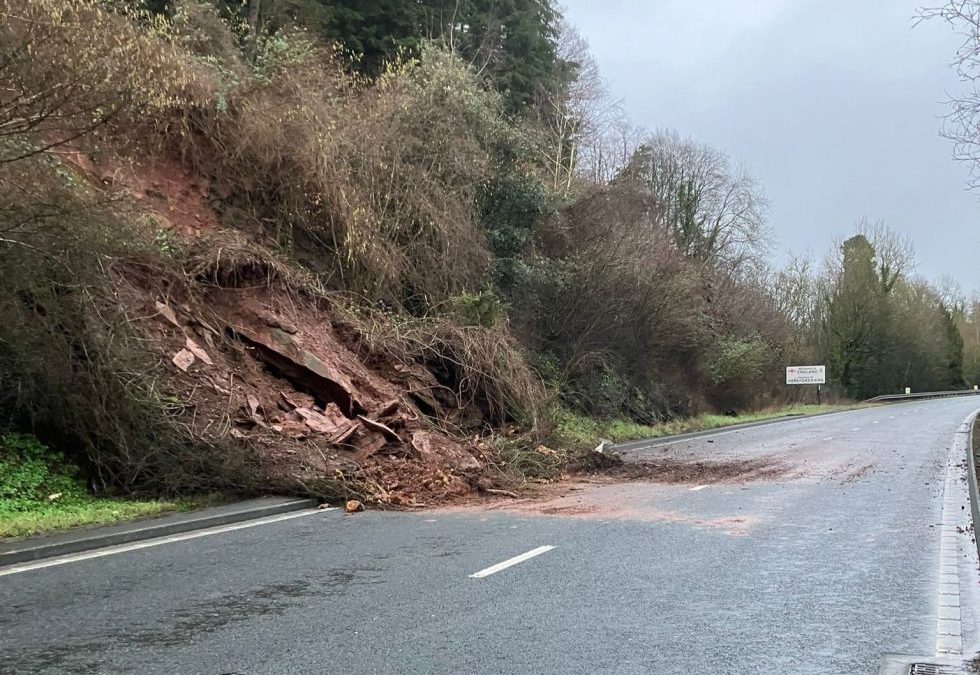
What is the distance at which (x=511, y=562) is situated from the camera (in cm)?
805

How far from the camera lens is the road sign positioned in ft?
162

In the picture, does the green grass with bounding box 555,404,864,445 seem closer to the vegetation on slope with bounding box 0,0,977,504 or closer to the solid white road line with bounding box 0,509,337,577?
the vegetation on slope with bounding box 0,0,977,504

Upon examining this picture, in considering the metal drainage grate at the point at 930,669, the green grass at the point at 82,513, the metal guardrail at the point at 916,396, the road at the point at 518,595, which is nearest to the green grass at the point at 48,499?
the green grass at the point at 82,513

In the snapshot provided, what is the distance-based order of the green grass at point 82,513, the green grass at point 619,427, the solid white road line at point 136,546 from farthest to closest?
the green grass at point 619,427
the green grass at point 82,513
the solid white road line at point 136,546

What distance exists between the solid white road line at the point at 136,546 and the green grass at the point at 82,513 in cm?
81

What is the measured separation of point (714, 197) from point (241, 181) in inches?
1542

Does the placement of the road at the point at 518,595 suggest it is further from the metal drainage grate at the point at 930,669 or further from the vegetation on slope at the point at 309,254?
the vegetation on slope at the point at 309,254

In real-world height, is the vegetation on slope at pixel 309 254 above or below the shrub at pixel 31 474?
above

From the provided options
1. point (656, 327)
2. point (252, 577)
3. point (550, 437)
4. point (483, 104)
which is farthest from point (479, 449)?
point (656, 327)

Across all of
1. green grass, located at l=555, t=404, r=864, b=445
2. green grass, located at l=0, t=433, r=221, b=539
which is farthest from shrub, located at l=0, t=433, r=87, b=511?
green grass, located at l=555, t=404, r=864, b=445

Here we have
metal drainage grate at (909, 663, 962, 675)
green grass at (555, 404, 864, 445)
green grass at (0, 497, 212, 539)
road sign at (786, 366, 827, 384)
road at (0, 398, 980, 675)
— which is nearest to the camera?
metal drainage grate at (909, 663, 962, 675)

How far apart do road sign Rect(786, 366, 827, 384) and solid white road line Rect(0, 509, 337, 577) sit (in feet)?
142

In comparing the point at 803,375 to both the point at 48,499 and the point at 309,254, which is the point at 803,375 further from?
the point at 48,499

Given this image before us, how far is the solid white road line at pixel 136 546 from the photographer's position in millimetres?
7777
